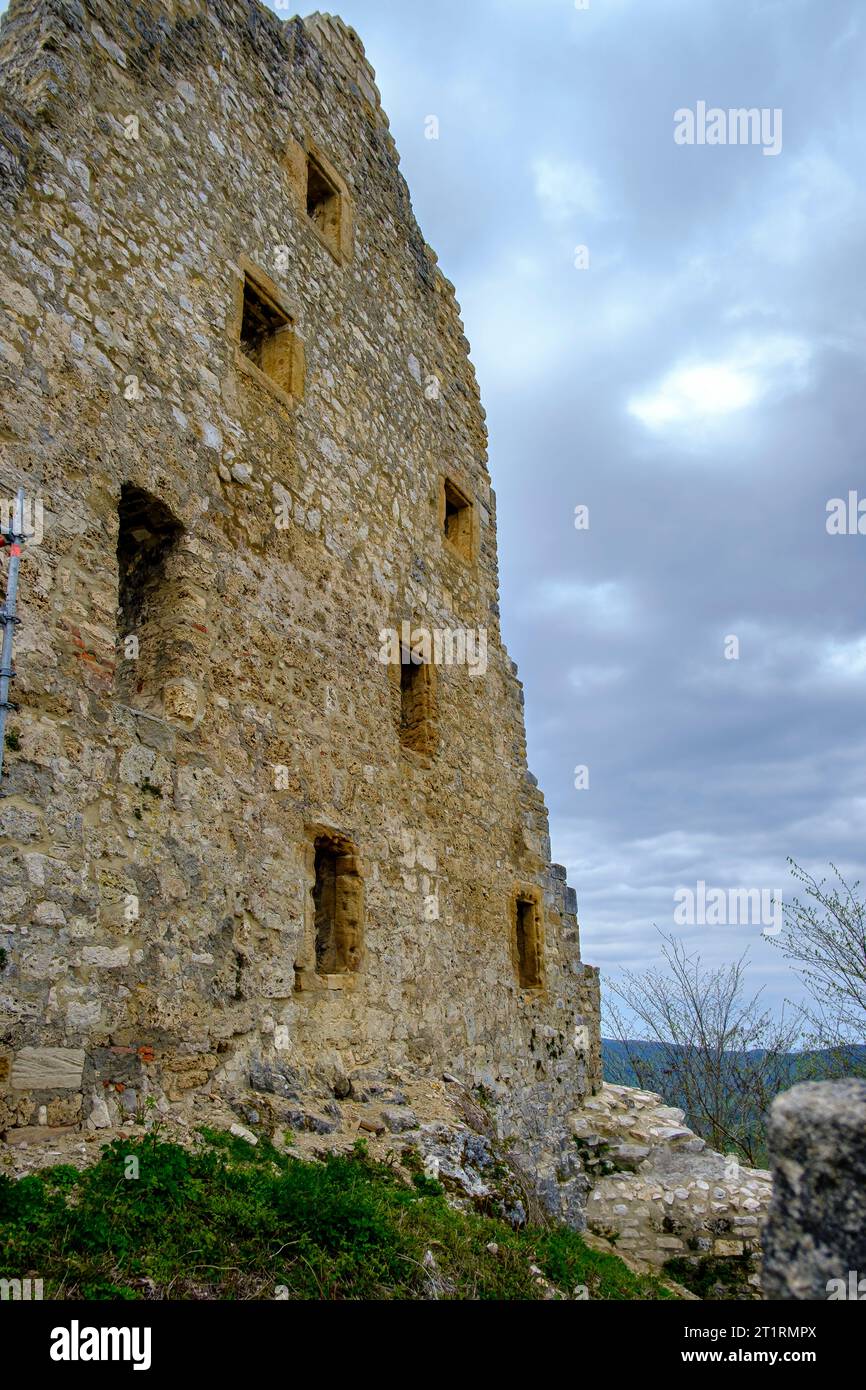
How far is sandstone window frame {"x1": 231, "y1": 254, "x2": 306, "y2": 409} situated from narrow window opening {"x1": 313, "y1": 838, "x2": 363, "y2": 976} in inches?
141

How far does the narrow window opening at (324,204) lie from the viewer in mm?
8459

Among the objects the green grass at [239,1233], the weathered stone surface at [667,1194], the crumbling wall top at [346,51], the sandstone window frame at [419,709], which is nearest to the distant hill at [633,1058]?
the weathered stone surface at [667,1194]

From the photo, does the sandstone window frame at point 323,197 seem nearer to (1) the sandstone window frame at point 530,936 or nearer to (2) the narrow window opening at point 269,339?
(2) the narrow window opening at point 269,339

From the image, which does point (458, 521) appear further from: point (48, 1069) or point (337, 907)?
point (48, 1069)

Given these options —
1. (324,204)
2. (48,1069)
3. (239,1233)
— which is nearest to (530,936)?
(239,1233)

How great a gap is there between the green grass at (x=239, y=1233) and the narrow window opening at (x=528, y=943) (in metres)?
4.96

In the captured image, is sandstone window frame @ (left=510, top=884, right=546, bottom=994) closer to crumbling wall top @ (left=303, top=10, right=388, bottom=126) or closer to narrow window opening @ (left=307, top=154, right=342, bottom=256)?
narrow window opening @ (left=307, top=154, right=342, bottom=256)

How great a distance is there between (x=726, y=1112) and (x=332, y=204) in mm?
19646

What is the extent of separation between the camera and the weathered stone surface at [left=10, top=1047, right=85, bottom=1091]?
4031 mm

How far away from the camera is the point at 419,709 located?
871 centimetres

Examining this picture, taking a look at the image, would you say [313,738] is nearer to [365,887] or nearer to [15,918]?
[365,887]

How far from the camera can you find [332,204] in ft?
28.7

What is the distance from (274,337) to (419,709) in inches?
140

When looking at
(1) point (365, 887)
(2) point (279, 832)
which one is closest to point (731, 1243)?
(1) point (365, 887)
